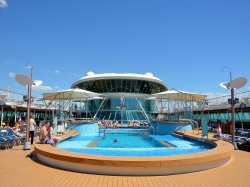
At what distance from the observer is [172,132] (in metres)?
17.5

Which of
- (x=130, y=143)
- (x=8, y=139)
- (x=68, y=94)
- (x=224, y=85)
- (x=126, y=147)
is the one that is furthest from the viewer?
(x=68, y=94)

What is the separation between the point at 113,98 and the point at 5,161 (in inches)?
1127

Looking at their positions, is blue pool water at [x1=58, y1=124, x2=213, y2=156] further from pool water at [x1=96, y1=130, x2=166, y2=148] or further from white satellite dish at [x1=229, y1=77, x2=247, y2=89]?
white satellite dish at [x1=229, y1=77, x2=247, y2=89]

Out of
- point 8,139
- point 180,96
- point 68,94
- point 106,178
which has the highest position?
point 68,94

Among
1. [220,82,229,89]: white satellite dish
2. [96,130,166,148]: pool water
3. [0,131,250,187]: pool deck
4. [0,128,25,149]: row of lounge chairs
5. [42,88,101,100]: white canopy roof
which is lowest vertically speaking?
[96,130,166,148]: pool water

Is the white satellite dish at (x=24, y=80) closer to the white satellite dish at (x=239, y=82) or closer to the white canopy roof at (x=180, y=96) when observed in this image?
the white satellite dish at (x=239, y=82)

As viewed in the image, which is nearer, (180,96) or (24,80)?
(24,80)

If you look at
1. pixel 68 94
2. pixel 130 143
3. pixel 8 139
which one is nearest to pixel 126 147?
pixel 130 143

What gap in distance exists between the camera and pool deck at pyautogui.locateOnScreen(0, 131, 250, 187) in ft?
14.8

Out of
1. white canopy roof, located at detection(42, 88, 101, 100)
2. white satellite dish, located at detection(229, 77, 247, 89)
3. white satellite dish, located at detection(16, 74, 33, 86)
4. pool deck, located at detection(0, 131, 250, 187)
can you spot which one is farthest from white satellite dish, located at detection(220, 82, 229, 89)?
white canopy roof, located at detection(42, 88, 101, 100)

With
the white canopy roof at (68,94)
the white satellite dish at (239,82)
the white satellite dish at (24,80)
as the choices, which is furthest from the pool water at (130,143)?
the white canopy roof at (68,94)

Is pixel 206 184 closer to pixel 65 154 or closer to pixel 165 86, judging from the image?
pixel 65 154

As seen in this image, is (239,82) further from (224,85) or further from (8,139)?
(8,139)

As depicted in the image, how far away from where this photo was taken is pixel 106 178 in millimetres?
4898
